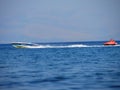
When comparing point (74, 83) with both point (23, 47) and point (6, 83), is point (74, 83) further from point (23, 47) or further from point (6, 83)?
point (23, 47)

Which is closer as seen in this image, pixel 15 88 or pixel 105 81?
pixel 15 88

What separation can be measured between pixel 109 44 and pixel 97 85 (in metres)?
72.6

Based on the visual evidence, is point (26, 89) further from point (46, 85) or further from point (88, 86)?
point (88, 86)

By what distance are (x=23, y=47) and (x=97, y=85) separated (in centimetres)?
6429

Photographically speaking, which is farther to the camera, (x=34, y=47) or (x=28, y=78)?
(x=34, y=47)

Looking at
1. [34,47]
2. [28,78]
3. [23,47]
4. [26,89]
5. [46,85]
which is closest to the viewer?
[26,89]

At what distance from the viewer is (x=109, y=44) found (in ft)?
298

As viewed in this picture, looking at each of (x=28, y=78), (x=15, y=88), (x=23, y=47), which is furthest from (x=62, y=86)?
(x=23, y=47)

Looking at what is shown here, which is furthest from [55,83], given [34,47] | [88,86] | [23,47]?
[34,47]

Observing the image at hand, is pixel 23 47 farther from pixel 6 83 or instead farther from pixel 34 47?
pixel 6 83

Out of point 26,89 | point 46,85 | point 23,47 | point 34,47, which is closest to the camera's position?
point 26,89

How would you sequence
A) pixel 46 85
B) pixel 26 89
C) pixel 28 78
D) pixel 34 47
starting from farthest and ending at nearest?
pixel 34 47
pixel 28 78
pixel 46 85
pixel 26 89

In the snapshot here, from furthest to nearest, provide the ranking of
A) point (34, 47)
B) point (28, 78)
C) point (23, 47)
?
point (34, 47) < point (23, 47) < point (28, 78)

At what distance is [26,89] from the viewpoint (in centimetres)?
1823
